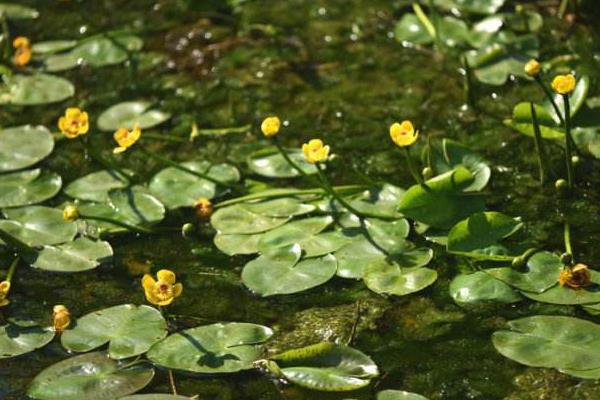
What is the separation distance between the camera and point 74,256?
199cm

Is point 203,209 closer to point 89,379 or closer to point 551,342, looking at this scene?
point 89,379

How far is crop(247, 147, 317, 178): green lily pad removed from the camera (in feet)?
7.08

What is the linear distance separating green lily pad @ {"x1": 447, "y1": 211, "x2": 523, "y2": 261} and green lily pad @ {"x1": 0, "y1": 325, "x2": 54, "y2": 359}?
67cm

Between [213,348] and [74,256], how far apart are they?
40cm

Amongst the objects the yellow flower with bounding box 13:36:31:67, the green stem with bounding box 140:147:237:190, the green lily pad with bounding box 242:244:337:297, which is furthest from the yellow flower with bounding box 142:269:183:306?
the yellow flower with bounding box 13:36:31:67

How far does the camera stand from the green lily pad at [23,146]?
2275 mm

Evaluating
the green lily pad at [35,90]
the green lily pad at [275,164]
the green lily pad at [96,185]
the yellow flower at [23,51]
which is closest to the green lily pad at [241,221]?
the green lily pad at [275,164]

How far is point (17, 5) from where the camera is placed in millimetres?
2953

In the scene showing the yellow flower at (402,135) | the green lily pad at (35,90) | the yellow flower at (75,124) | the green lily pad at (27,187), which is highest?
the yellow flower at (402,135)

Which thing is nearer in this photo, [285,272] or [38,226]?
[285,272]

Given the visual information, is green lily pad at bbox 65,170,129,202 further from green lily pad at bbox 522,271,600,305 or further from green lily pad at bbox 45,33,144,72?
green lily pad at bbox 522,271,600,305

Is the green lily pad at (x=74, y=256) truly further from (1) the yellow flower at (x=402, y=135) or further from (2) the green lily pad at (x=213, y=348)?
(1) the yellow flower at (x=402, y=135)

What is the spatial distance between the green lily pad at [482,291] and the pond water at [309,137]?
15 millimetres

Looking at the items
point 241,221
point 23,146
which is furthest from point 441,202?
point 23,146
